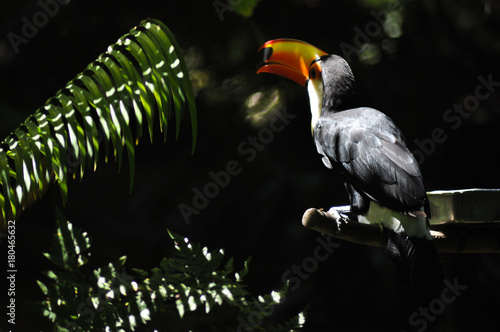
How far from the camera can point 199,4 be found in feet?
11.5

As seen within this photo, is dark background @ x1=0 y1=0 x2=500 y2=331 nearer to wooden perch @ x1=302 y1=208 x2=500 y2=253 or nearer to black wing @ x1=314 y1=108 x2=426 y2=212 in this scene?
black wing @ x1=314 y1=108 x2=426 y2=212

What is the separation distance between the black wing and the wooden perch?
12 cm

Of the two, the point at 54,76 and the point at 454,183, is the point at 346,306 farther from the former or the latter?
the point at 54,76

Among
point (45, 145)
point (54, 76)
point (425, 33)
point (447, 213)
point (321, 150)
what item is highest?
point (54, 76)

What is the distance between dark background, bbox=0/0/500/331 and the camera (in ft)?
11.1

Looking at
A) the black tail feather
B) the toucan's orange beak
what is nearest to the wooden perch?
the black tail feather

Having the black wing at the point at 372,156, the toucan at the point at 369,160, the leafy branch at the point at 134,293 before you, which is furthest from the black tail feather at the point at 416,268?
the leafy branch at the point at 134,293

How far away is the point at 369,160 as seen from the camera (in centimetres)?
183

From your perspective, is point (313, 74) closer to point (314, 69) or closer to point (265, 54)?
point (314, 69)

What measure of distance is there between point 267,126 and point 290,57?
980mm

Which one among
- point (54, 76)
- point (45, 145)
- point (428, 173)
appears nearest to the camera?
point (45, 145)

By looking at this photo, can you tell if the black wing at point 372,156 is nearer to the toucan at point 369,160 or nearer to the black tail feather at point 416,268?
the toucan at point 369,160

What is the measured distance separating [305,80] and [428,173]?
1.16 meters

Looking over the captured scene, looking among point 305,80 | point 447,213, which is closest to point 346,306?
point 305,80
